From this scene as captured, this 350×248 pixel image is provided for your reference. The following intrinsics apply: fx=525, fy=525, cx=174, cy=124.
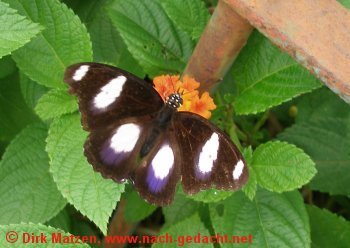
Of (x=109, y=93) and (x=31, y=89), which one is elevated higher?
(x=109, y=93)

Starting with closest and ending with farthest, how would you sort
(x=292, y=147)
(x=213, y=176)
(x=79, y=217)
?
(x=213, y=176) < (x=292, y=147) < (x=79, y=217)

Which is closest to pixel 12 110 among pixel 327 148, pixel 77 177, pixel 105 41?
pixel 105 41

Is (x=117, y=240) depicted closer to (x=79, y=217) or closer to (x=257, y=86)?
(x=79, y=217)

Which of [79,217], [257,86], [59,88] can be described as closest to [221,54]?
[257,86]

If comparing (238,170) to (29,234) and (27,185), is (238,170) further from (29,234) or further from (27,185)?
(27,185)

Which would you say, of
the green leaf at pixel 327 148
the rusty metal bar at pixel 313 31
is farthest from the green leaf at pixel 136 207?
the rusty metal bar at pixel 313 31

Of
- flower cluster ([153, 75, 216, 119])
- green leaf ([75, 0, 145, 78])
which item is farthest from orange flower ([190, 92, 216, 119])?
green leaf ([75, 0, 145, 78])
